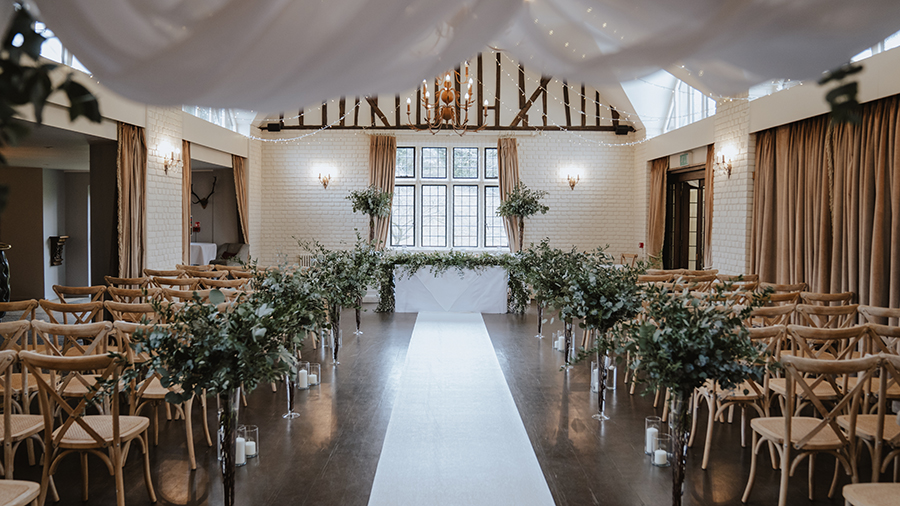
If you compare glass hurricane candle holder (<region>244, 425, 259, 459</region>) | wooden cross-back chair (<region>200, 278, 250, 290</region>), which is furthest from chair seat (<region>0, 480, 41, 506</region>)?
wooden cross-back chair (<region>200, 278, 250, 290</region>)

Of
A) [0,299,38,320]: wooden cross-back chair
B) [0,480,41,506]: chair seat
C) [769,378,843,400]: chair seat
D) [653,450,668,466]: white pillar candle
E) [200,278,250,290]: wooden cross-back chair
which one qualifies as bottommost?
[653,450,668,466]: white pillar candle

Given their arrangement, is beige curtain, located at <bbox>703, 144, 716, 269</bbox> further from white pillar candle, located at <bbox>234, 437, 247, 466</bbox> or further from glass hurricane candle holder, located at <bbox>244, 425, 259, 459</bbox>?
white pillar candle, located at <bbox>234, 437, 247, 466</bbox>

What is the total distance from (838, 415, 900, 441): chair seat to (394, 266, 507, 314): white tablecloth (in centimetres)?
635

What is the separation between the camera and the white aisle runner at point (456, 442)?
3.37m

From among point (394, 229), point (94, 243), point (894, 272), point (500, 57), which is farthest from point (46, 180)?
point (894, 272)

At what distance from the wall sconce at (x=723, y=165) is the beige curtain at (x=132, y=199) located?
8752 millimetres

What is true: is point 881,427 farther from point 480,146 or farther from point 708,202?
point 480,146

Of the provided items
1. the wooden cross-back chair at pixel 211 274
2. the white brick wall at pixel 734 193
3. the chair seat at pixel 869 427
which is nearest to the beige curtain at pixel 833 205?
the white brick wall at pixel 734 193

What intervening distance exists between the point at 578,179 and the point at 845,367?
9.99 m

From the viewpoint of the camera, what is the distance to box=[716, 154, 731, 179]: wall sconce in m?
8.69

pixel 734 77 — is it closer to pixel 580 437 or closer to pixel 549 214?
pixel 580 437

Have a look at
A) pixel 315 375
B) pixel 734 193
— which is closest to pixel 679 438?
pixel 315 375

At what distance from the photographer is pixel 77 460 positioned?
3.80m

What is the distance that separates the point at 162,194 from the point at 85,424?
6658 mm
